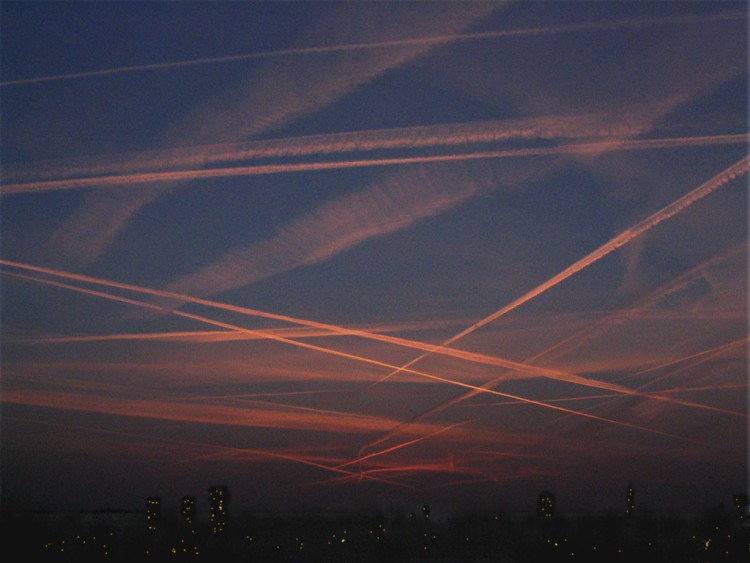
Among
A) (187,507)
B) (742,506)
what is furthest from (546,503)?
(187,507)

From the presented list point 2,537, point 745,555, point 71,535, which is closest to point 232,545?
point 71,535

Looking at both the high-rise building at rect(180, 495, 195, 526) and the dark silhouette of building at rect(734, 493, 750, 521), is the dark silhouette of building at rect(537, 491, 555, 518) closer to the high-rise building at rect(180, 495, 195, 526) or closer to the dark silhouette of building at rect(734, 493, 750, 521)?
the dark silhouette of building at rect(734, 493, 750, 521)

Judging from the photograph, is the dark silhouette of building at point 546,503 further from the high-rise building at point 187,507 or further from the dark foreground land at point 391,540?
the high-rise building at point 187,507

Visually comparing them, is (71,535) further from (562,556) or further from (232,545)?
(562,556)

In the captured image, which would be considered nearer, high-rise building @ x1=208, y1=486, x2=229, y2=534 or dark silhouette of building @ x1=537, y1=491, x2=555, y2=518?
high-rise building @ x1=208, y1=486, x2=229, y2=534

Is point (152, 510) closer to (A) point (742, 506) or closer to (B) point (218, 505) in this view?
(B) point (218, 505)

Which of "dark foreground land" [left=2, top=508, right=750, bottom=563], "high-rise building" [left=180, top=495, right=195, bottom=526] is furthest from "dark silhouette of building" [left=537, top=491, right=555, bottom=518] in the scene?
"high-rise building" [left=180, top=495, right=195, bottom=526]
